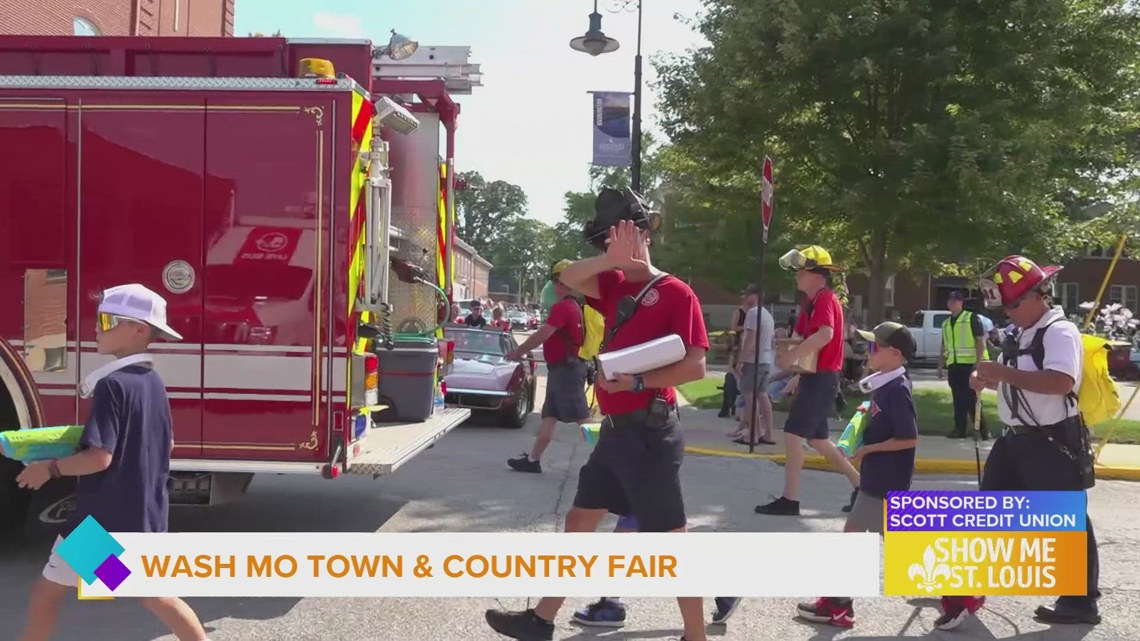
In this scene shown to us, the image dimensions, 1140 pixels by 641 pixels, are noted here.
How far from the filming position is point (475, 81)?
6980mm

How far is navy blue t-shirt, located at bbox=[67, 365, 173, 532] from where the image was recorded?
3191 millimetres

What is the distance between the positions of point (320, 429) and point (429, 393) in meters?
1.54

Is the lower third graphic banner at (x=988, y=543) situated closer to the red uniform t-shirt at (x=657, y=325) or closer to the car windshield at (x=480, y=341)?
the red uniform t-shirt at (x=657, y=325)

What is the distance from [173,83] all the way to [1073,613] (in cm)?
540

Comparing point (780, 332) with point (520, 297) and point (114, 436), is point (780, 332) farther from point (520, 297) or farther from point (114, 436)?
point (520, 297)

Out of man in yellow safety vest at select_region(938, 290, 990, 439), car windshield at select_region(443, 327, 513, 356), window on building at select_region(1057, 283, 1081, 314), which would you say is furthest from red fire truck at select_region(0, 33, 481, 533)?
window on building at select_region(1057, 283, 1081, 314)

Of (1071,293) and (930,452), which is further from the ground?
(1071,293)

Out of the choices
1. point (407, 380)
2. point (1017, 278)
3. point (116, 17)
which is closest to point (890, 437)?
point (1017, 278)

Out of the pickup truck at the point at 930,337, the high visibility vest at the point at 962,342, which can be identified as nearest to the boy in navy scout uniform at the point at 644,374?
the high visibility vest at the point at 962,342

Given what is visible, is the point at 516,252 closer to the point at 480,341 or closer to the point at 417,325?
the point at 480,341

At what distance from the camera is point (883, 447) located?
15.2 feet

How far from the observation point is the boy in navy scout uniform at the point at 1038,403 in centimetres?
428

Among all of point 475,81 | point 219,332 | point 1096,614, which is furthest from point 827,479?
point 219,332

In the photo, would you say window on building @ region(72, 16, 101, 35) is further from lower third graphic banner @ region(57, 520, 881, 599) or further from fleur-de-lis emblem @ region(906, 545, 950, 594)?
fleur-de-lis emblem @ region(906, 545, 950, 594)
